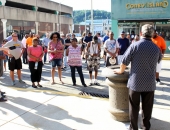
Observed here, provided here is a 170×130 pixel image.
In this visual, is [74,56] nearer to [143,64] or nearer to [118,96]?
[118,96]

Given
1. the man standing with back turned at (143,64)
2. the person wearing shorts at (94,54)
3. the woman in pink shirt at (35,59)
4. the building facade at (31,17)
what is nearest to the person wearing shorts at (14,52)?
the woman in pink shirt at (35,59)

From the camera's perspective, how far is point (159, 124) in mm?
4066

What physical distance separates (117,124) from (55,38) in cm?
436

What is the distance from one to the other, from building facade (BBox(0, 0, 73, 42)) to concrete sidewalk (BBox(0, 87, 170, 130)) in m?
28.3

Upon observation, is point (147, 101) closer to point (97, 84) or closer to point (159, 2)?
point (97, 84)

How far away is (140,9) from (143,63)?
14868mm

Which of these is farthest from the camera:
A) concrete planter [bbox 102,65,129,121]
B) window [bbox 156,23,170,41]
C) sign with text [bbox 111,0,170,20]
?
window [bbox 156,23,170,41]

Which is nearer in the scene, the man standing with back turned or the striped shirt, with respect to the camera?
the man standing with back turned

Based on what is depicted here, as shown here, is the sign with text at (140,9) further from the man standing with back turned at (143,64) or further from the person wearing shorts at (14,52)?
the man standing with back turned at (143,64)

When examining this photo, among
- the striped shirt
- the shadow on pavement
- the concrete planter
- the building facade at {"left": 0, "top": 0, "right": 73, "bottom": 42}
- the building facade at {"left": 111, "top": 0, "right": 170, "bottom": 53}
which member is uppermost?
the building facade at {"left": 0, "top": 0, "right": 73, "bottom": 42}

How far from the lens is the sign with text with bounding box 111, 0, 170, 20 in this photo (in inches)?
659

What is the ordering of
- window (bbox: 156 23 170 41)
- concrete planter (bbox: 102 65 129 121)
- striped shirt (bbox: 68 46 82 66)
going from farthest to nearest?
1. window (bbox: 156 23 170 41)
2. striped shirt (bbox: 68 46 82 66)
3. concrete planter (bbox: 102 65 129 121)

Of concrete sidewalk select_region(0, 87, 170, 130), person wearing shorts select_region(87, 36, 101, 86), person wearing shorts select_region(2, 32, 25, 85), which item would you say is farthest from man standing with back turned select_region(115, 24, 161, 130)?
person wearing shorts select_region(2, 32, 25, 85)

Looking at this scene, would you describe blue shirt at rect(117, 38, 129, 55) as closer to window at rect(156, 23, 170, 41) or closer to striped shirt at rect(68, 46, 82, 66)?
striped shirt at rect(68, 46, 82, 66)
